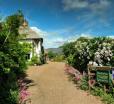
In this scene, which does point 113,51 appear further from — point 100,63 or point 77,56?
point 77,56

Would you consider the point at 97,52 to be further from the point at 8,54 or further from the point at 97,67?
the point at 8,54

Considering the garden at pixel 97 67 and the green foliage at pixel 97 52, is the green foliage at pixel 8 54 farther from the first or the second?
the green foliage at pixel 97 52

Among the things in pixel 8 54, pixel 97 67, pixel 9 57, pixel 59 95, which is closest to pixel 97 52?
pixel 97 67

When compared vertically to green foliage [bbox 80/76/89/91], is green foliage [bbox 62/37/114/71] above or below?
above

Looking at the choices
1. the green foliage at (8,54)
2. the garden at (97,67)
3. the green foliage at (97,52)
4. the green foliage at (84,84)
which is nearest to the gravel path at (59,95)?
the green foliage at (84,84)

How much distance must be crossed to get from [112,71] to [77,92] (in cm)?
240

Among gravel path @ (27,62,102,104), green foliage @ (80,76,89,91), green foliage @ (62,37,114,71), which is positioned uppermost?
green foliage @ (62,37,114,71)

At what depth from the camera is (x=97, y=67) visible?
15.8 metres

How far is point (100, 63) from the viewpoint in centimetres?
1956

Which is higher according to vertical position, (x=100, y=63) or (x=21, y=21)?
(x=21, y=21)

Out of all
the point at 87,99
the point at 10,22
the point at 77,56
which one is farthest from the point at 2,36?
the point at 77,56

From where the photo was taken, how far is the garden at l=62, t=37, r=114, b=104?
14898 mm

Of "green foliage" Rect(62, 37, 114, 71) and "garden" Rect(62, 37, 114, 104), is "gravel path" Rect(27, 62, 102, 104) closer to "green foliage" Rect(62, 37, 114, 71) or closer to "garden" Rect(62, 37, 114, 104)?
"garden" Rect(62, 37, 114, 104)

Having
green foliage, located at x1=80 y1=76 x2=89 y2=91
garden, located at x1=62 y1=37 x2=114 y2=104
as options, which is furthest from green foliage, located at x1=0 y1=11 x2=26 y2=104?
garden, located at x1=62 y1=37 x2=114 y2=104
